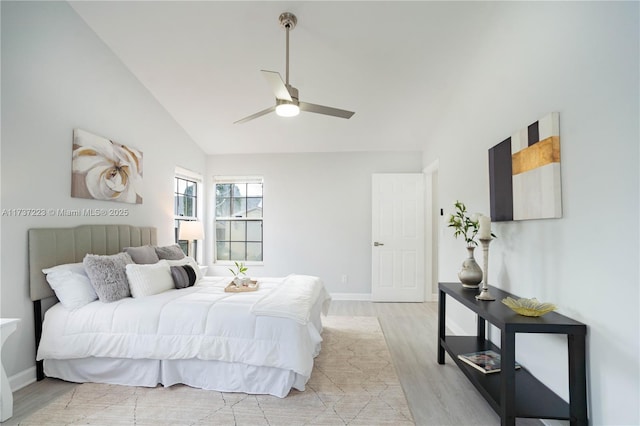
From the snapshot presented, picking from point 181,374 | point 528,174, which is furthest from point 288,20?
point 181,374

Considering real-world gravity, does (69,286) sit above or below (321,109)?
below

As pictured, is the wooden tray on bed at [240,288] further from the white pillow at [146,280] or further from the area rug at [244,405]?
the area rug at [244,405]

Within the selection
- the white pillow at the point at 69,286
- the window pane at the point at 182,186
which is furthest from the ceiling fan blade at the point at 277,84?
the window pane at the point at 182,186

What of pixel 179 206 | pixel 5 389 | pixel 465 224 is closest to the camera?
pixel 5 389

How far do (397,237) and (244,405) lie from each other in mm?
3452

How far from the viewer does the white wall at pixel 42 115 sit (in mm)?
2330

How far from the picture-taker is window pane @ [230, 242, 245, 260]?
18.0ft

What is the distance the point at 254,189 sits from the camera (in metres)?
5.48

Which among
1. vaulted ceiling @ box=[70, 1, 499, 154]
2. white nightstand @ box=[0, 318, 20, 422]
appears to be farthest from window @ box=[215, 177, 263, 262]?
white nightstand @ box=[0, 318, 20, 422]

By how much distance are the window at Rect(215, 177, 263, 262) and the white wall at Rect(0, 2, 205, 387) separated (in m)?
2.03

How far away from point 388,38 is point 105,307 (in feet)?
10.8

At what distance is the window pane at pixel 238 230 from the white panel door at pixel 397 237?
7.14 feet

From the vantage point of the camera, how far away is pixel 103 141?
10.4 feet

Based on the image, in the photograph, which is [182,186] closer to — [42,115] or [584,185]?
[42,115]
